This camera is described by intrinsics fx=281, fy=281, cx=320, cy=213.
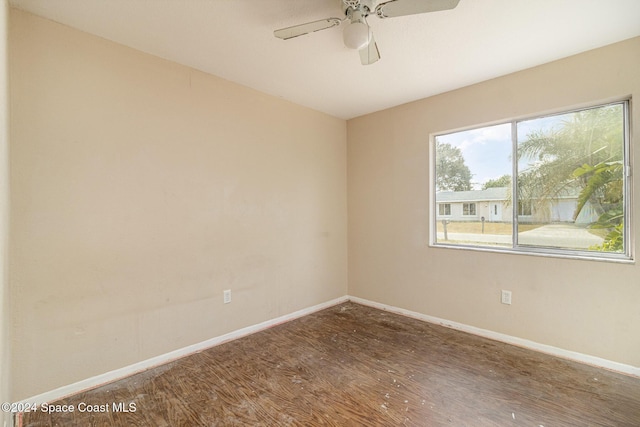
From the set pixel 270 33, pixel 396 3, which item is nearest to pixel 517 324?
pixel 396 3

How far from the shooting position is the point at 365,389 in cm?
194

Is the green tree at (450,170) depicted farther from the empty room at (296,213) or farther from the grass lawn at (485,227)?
the grass lawn at (485,227)

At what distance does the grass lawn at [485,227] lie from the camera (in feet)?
8.68

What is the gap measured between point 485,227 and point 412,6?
7.26ft

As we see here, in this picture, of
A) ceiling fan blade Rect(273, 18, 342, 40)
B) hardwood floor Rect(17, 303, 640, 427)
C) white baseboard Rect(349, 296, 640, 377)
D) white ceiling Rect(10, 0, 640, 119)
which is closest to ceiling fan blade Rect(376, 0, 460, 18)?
ceiling fan blade Rect(273, 18, 342, 40)

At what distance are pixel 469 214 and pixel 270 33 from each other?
8.33 ft

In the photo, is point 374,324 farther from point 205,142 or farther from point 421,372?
point 205,142

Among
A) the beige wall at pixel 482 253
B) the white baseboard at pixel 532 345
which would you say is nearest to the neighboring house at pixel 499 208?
the beige wall at pixel 482 253

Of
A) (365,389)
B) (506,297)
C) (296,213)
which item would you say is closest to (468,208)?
(506,297)

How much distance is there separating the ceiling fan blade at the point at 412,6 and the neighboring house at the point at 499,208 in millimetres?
1949

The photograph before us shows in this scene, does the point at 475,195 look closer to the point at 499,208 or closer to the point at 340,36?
the point at 499,208

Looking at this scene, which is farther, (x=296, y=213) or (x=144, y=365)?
(x=296, y=213)

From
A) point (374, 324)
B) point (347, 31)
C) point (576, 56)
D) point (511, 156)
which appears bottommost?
point (374, 324)

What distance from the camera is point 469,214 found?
118 inches
